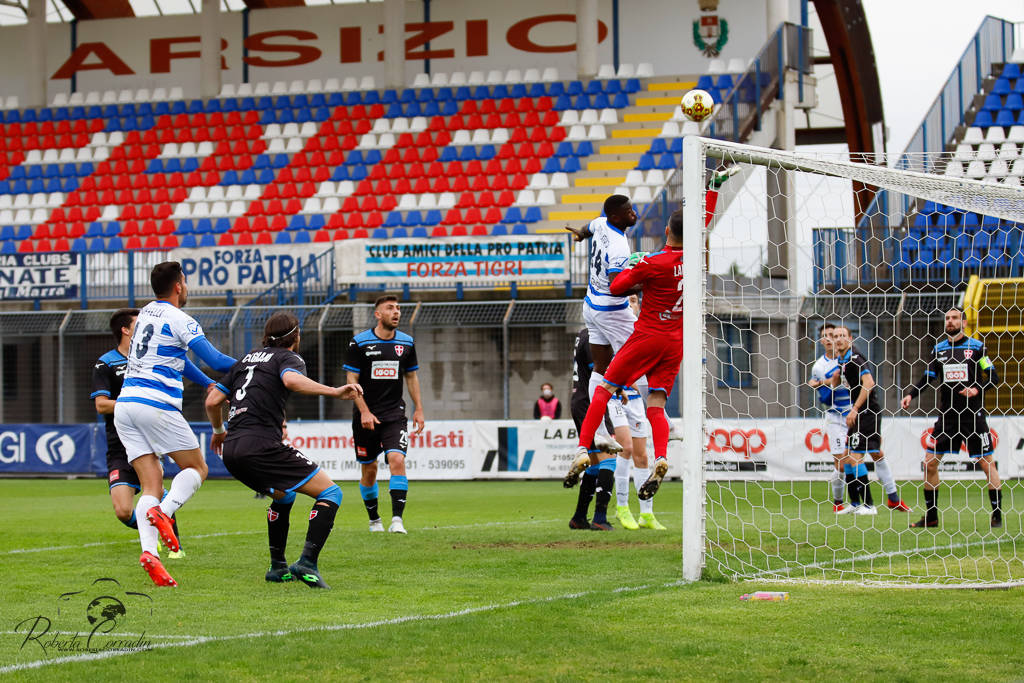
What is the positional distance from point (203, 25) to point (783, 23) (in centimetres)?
1489

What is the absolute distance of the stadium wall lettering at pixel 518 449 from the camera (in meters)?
18.2

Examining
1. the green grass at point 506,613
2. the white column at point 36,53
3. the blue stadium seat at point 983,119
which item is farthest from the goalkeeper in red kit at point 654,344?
the white column at point 36,53

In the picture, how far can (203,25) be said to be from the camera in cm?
3262

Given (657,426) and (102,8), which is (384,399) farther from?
(102,8)

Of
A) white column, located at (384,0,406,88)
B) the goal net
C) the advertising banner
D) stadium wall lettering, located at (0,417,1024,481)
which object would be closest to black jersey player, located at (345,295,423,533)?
the goal net

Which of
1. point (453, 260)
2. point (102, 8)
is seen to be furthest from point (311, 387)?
point (102, 8)

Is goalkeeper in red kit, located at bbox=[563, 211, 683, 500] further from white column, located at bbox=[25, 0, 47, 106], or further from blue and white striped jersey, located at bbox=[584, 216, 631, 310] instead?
white column, located at bbox=[25, 0, 47, 106]

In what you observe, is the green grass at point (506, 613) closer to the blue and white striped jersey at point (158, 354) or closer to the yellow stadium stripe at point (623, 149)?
the blue and white striped jersey at point (158, 354)

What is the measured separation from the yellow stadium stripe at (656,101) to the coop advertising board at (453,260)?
29.2 feet

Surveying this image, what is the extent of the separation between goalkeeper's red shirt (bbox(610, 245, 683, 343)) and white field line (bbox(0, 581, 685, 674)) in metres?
2.07

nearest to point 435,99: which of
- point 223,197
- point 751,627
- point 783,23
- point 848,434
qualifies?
point 223,197

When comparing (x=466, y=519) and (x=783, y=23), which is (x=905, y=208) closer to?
(x=466, y=519)

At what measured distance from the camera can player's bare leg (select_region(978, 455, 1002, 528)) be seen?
11.1m

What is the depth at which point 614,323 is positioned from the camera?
9.49 meters
